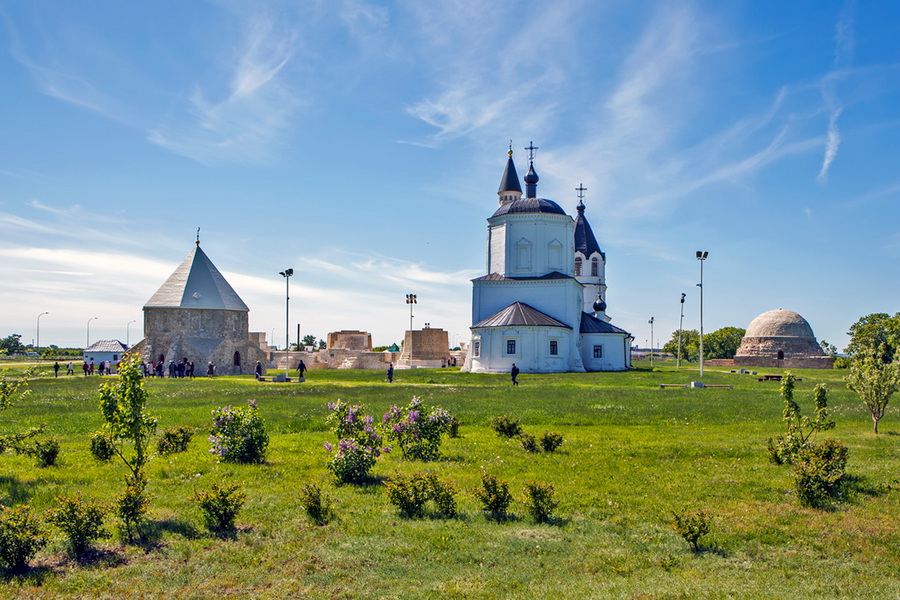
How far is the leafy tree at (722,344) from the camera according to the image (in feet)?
433

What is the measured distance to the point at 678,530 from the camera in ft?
28.7

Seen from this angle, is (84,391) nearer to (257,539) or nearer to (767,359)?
(257,539)

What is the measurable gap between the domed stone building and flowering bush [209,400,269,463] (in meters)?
83.5

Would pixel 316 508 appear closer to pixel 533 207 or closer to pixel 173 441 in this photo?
pixel 173 441

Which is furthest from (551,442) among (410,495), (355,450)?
(410,495)

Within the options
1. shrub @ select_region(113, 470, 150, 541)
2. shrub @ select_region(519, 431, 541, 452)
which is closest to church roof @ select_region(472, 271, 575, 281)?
shrub @ select_region(519, 431, 541, 452)

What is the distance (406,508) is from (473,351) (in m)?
47.9

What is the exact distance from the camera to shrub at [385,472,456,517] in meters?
10.3

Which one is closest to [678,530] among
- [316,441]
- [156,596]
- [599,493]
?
[599,493]

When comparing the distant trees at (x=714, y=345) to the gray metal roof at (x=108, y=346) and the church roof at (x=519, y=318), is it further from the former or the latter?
the gray metal roof at (x=108, y=346)

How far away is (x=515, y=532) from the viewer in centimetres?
935

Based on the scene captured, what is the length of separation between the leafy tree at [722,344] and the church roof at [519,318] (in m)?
83.2

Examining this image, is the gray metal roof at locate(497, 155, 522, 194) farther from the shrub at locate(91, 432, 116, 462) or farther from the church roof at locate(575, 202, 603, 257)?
the shrub at locate(91, 432, 116, 462)

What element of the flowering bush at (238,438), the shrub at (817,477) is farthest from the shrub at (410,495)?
the shrub at (817,477)
